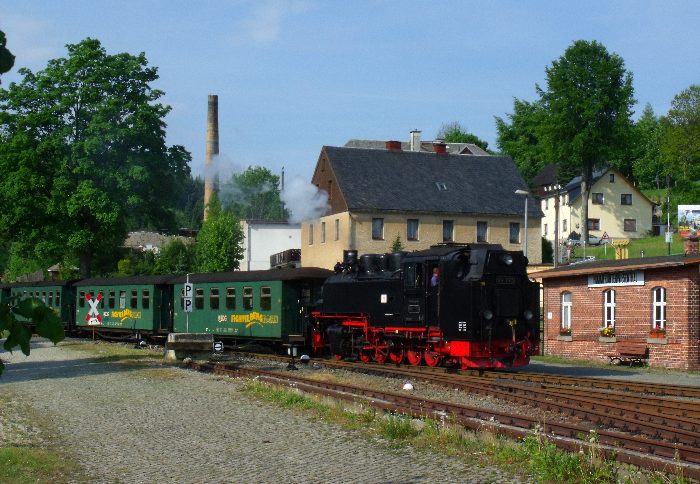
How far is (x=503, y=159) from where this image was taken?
2463 inches

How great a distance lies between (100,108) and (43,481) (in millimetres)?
38659

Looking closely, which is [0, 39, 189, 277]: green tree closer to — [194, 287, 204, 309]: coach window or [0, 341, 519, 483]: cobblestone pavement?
[194, 287, 204, 309]: coach window

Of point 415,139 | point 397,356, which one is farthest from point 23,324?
point 415,139

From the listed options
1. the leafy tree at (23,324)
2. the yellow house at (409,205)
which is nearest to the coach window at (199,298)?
the yellow house at (409,205)

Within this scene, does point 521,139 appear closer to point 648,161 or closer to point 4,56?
point 648,161

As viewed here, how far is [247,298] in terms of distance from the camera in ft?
92.2

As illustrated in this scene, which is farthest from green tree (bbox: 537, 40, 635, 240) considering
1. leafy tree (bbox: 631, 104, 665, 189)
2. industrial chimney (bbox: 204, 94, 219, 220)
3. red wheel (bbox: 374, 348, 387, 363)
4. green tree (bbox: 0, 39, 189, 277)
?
red wheel (bbox: 374, 348, 387, 363)

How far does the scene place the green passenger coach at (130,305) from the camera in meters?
34.2

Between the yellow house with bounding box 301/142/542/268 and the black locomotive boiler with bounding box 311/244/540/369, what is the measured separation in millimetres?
28361

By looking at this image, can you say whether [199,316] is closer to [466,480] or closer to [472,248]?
[472,248]

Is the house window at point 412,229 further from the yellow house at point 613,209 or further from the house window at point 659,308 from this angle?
the house window at point 659,308

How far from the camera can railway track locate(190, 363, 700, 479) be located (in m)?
9.60

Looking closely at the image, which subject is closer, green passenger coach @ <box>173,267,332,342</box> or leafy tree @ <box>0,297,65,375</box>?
leafy tree @ <box>0,297,65,375</box>

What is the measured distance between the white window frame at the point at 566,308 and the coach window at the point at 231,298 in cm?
1099
